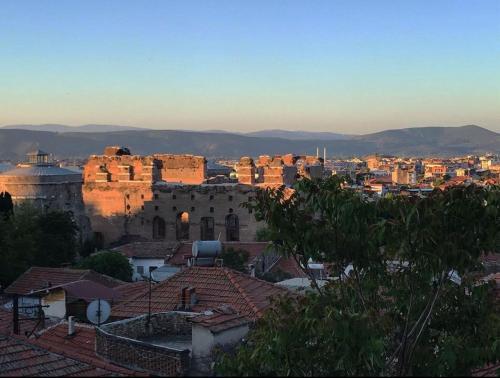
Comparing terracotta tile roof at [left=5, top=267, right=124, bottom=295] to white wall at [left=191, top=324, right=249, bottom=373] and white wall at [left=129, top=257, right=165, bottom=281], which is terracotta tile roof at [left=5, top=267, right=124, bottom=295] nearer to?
white wall at [left=129, top=257, right=165, bottom=281]

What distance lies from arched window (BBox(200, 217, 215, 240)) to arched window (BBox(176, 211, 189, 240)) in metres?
1.36

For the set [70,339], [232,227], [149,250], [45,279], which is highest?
[70,339]

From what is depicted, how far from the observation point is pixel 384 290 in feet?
27.5

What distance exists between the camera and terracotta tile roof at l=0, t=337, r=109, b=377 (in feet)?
21.5

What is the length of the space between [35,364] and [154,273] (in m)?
16.3

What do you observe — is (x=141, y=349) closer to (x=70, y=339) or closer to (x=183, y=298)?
(x=70, y=339)

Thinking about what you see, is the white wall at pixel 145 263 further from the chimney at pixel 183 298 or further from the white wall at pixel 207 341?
the white wall at pixel 207 341

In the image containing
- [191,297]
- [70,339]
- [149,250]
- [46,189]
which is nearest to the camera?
[70,339]

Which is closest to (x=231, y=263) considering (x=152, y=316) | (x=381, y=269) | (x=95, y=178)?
(x=152, y=316)

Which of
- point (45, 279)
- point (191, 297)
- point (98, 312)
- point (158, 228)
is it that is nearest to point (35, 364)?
point (98, 312)

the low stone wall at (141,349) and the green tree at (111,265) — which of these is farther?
the green tree at (111,265)

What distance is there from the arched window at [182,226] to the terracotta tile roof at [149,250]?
10.5m

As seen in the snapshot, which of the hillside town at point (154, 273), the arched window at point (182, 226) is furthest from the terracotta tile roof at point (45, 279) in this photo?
the arched window at point (182, 226)

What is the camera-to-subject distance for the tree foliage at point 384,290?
6.66 meters
